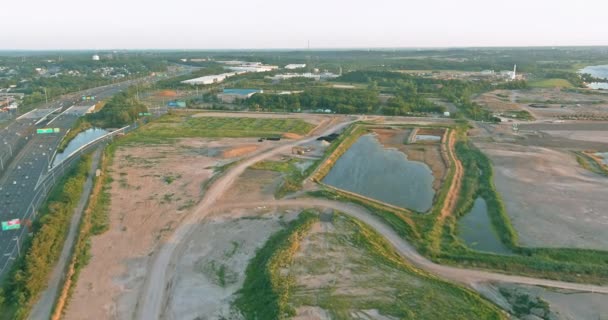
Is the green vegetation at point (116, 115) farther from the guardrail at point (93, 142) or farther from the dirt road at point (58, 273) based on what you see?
the dirt road at point (58, 273)

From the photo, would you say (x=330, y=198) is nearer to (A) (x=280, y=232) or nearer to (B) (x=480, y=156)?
(A) (x=280, y=232)

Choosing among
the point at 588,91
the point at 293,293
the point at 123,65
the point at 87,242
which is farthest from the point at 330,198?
the point at 123,65

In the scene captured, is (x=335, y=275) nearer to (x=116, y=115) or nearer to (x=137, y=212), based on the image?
(x=137, y=212)

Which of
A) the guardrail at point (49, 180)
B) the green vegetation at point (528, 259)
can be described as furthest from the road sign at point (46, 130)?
the green vegetation at point (528, 259)

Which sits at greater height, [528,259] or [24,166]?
[24,166]

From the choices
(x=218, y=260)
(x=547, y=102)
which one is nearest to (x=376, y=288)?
(x=218, y=260)

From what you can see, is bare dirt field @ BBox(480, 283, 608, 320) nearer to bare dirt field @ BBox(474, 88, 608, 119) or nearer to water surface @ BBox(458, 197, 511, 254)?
water surface @ BBox(458, 197, 511, 254)
